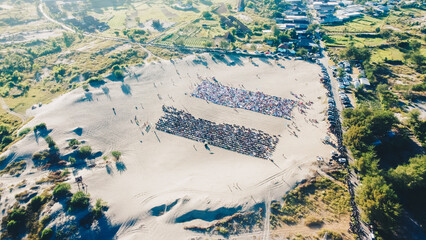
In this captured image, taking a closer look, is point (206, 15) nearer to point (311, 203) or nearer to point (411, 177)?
point (311, 203)

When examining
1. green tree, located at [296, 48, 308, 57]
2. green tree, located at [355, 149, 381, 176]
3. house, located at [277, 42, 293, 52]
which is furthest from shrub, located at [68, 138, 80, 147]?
green tree, located at [296, 48, 308, 57]

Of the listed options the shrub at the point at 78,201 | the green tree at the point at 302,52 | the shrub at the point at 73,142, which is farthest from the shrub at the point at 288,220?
the green tree at the point at 302,52

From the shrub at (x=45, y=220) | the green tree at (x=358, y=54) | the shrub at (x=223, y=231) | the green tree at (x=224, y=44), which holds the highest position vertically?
the green tree at (x=224, y=44)

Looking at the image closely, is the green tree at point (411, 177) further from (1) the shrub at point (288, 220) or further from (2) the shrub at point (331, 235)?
(1) the shrub at point (288, 220)

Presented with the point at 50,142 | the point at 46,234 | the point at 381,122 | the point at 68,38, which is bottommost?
the point at 46,234

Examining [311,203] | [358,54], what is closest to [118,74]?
[311,203]

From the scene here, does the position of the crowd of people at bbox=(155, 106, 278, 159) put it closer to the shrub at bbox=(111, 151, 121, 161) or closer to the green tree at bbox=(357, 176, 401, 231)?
the shrub at bbox=(111, 151, 121, 161)
